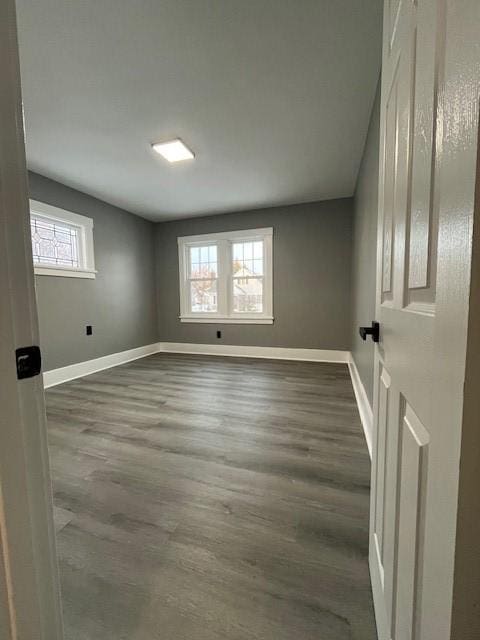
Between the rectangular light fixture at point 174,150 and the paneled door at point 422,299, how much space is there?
6.85ft

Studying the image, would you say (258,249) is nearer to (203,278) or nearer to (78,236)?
(203,278)

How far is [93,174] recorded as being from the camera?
10.5ft

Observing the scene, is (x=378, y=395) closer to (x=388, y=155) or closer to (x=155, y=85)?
(x=388, y=155)

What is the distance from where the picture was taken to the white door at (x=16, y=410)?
474 mm

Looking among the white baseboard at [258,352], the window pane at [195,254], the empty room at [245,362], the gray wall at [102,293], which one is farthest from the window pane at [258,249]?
the gray wall at [102,293]

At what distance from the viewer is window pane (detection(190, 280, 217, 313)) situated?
498cm

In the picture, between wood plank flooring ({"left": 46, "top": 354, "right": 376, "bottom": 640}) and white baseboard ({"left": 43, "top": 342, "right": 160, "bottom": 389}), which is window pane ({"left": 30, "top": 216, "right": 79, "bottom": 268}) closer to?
white baseboard ({"left": 43, "top": 342, "right": 160, "bottom": 389})

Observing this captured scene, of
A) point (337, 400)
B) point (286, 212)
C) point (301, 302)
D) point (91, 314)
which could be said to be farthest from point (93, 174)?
point (337, 400)

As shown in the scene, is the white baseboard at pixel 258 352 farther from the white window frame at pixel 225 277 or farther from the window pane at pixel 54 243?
the window pane at pixel 54 243

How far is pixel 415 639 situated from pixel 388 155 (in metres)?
1.14

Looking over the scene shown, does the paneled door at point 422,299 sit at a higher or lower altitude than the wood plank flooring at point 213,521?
higher

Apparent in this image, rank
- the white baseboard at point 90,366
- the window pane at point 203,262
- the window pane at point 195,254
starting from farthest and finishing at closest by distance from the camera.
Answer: the window pane at point 195,254 → the window pane at point 203,262 → the white baseboard at point 90,366

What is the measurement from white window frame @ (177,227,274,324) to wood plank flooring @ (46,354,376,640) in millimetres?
2374

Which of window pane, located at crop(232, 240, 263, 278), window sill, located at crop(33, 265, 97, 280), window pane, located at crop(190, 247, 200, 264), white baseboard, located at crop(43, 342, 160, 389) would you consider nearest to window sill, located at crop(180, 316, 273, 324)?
window pane, located at crop(232, 240, 263, 278)
